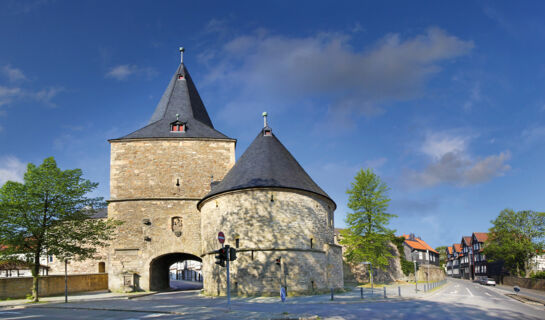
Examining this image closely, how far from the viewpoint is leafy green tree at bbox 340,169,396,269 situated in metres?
35.2

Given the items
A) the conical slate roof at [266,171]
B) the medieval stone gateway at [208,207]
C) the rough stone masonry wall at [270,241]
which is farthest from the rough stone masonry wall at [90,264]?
the conical slate roof at [266,171]

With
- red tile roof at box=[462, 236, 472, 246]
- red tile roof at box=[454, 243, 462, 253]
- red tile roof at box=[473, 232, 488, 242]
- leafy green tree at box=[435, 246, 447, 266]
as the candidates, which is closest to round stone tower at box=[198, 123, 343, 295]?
red tile roof at box=[473, 232, 488, 242]

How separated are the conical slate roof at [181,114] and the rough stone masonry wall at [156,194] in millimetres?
970

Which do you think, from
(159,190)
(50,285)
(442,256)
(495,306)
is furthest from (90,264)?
(442,256)

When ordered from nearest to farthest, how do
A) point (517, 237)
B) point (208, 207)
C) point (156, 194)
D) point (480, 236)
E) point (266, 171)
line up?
point (266, 171) → point (208, 207) → point (156, 194) → point (517, 237) → point (480, 236)

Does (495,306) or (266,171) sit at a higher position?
(266,171)

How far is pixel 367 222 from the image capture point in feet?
118

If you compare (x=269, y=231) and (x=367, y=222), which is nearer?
(x=269, y=231)

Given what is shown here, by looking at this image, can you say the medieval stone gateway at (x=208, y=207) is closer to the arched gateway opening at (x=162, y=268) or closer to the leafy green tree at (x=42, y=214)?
the arched gateway opening at (x=162, y=268)

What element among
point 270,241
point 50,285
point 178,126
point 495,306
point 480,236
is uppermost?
point 178,126

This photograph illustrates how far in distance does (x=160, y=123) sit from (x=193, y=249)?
37.0ft

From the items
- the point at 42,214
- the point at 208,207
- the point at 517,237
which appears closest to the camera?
the point at 42,214

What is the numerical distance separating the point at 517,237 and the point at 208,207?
1700 inches

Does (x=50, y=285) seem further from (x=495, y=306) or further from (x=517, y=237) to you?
(x=517, y=237)
